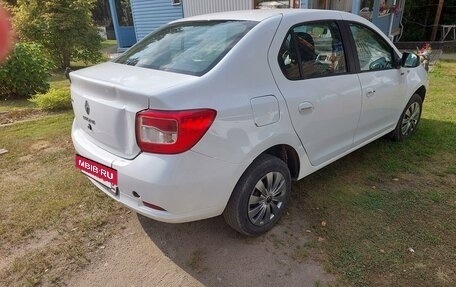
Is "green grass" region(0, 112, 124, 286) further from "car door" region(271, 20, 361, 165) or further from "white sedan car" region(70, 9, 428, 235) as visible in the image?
"car door" region(271, 20, 361, 165)

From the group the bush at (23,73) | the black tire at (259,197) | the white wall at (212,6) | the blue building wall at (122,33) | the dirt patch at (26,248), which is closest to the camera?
the black tire at (259,197)

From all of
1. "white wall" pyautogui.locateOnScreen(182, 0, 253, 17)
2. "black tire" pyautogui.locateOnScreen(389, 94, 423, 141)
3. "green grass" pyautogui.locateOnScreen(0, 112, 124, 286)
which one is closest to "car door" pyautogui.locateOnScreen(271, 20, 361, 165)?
"black tire" pyautogui.locateOnScreen(389, 94, 423, 141)

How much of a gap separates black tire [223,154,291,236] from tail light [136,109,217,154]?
21.9 inches

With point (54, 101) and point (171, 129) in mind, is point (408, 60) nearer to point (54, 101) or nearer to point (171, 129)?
point (171, 129)

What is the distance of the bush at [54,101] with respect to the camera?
20.5ft

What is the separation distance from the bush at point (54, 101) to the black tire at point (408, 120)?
5.39m

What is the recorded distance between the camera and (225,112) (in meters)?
2.18

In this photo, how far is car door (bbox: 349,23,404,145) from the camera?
3.33m

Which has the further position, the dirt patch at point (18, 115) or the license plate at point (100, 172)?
the dirt patch at point (18, 115)

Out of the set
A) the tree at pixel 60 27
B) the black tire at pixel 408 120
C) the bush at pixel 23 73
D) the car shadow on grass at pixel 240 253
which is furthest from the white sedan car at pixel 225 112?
the tree at pixel 60 27

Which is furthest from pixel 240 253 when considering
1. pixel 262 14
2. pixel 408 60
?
pixel 408 60

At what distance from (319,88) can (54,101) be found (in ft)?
16.8

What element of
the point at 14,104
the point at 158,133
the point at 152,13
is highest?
the point at 158,133

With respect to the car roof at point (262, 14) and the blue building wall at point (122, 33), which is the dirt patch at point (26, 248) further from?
the blue building wall at point (122, 33)
